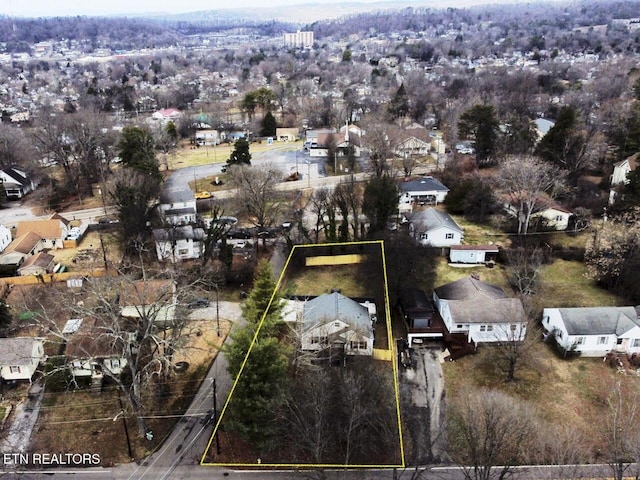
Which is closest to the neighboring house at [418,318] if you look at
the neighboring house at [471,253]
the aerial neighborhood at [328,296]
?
the aerial neighborhood at [328,296]

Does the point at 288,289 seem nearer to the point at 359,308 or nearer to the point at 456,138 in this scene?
the point at 359,308

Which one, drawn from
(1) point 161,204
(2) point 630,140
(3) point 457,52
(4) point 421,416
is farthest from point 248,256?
(3) point 457,52

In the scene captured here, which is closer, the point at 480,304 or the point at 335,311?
the point at 335,311

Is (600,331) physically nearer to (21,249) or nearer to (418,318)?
(418,318)

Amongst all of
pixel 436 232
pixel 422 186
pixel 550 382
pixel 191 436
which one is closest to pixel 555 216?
pixel 436 232

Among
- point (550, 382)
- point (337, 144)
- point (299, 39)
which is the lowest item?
point (550, 382)

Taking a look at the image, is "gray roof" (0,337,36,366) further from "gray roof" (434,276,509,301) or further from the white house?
the white house
